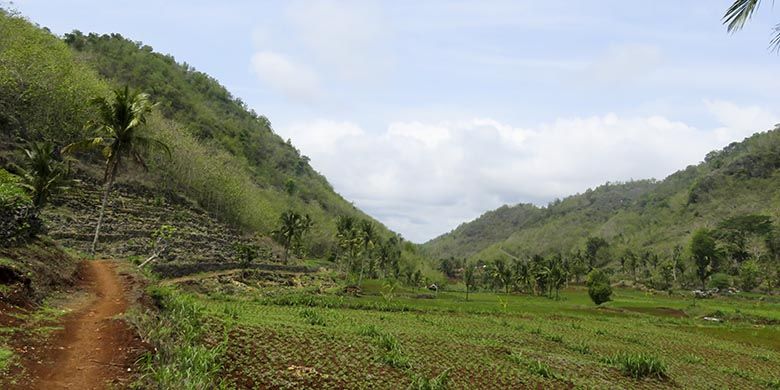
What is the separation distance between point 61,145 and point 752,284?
124 meters

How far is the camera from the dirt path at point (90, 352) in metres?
8.34

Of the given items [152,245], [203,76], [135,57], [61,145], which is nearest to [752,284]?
[152,245]

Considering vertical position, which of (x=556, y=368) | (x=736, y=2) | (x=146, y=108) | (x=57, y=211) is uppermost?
(x=146, y=108)

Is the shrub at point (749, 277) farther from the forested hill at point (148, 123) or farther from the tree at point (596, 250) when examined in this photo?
the forested hill at point (148, 123)

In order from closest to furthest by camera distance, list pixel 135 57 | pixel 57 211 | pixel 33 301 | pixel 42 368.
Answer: pixel 42 368
pixel 33 301
pixel 57 211
pixel 135 57

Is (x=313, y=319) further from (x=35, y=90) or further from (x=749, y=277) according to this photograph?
(x=749, y=277)

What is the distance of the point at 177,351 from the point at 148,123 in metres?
63.8

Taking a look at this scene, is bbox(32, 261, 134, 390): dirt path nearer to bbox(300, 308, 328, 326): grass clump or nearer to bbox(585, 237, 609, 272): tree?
bbox(300, 308, 328, 326): grass clump

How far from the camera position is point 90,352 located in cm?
984

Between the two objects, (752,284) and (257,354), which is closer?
(257,354)

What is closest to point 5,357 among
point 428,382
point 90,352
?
point 90,352

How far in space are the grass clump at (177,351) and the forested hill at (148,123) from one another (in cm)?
2858

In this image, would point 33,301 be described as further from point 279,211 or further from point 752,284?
point 752,284

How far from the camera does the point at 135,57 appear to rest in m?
121
